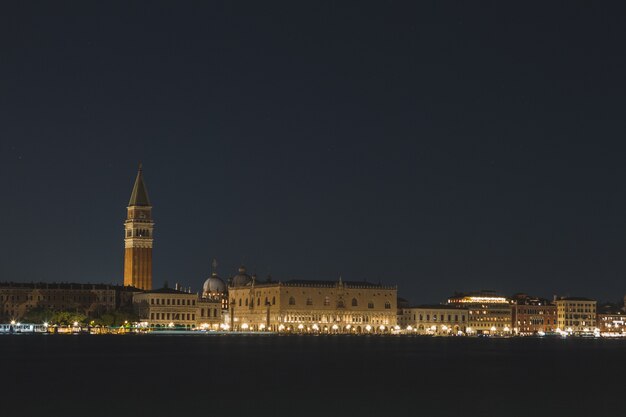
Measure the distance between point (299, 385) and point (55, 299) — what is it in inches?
5384

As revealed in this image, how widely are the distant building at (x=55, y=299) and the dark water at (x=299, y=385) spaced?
94361 mm

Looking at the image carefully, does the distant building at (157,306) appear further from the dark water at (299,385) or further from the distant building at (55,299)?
the dark water at (299,385)

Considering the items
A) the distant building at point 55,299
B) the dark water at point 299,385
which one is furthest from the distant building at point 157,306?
the dark water at point 299,385

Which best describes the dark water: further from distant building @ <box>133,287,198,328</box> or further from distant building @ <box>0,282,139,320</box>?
distant building @ <box>133,287,198,328</box>

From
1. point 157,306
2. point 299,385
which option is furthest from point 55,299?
point 299,385

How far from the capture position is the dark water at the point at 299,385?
5275 centimetres

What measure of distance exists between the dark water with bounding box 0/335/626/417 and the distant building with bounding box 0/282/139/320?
9436 centimetres

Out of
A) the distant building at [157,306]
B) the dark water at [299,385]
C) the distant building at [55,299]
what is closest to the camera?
the dark water at [299,385]

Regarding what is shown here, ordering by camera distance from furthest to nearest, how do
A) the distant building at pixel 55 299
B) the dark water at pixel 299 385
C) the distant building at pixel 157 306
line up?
the distant building at pixel 157 306 → the distant building at pixel 55 299 → the dark water at pixel 299 385

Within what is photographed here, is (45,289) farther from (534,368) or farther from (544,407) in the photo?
(544,407)

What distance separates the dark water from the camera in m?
52.8

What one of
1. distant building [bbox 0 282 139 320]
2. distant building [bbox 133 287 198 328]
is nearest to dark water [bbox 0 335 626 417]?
distant building [bbox 0 282 139 320]

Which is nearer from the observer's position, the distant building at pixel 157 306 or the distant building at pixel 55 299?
the distant building at pixel 55 299

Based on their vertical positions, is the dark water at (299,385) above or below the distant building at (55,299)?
below
